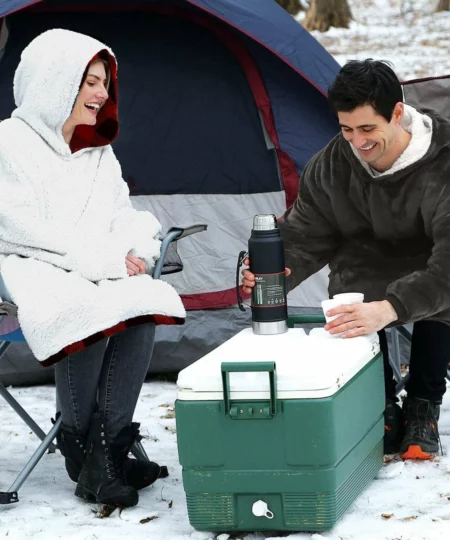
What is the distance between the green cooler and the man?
33 cm

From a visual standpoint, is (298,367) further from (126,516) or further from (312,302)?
(312,302)

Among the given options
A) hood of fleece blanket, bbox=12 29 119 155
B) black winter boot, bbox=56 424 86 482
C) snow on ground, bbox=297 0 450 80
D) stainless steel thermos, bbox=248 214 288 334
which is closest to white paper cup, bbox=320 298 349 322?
stainless steel thermos, bbox=248 214 288 334

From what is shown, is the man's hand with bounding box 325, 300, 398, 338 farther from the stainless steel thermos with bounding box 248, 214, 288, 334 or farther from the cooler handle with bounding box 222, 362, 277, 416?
the cooler handle with bounding box 222, 362, 277, 416

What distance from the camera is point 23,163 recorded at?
2877mm

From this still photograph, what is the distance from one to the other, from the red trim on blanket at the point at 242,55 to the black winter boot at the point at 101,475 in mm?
1861

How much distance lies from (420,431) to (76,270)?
108 centimetres

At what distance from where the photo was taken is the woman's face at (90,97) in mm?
2990

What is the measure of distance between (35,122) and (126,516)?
3.53ft

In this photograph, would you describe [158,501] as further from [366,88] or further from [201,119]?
[201,119]

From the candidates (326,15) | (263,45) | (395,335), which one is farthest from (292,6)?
(395,335)

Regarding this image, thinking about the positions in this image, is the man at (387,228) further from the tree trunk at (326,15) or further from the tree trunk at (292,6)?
the tree trunk at (292,6)

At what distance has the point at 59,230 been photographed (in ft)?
9.37

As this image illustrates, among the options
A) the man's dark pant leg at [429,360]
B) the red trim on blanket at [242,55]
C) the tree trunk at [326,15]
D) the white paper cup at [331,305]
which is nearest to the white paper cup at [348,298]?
the white paper cup at [331,305]

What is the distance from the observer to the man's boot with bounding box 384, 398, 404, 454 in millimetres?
3146
